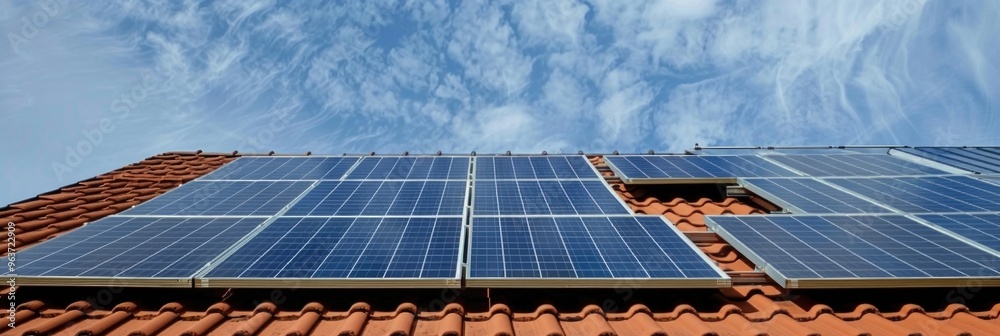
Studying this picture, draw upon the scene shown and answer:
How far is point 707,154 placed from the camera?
1152 cm

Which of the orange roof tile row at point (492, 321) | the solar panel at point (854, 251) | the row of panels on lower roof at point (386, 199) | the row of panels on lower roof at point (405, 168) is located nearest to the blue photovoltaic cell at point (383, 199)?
the row of panels on lower roof at point (386, 199)

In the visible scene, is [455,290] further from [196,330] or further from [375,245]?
[196,330]

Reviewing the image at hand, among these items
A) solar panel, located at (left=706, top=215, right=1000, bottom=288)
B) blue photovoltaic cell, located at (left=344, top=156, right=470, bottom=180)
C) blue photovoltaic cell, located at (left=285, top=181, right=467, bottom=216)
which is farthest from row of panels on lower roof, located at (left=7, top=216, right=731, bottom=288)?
blue photovoltaic cell, located at (left=344, top=156, right=470, bottom=180)

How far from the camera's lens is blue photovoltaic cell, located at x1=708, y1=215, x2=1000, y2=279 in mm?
5059

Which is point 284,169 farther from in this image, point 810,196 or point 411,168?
point 810,196

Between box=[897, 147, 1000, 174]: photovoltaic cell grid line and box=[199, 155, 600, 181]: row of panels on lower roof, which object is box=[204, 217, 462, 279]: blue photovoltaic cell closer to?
box=[199, 155, 600, 181]: row of panels on lower roof

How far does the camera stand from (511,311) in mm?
4645

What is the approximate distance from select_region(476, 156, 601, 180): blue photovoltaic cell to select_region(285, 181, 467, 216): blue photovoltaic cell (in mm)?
1219

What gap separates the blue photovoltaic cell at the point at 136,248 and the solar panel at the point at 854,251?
643 centimetres

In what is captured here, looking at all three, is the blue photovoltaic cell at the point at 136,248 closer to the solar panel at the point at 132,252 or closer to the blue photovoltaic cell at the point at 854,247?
the solar panel at the point at 132,252

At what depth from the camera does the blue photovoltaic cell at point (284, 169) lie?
30.2 feet

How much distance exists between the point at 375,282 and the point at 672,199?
247 inches

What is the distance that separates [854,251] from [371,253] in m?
5.76

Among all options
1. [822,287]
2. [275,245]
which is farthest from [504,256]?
[822,287]
